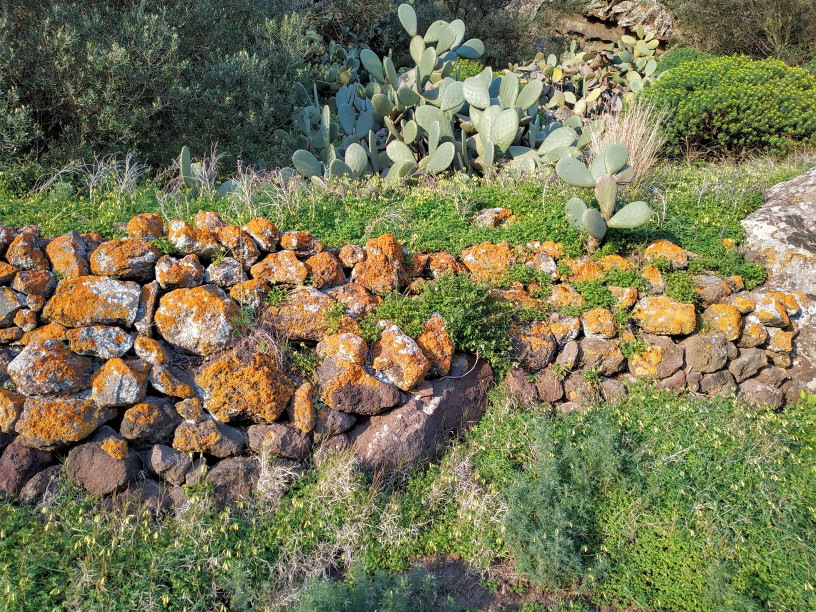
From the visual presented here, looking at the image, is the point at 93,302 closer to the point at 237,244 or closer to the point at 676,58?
the point at 237,244

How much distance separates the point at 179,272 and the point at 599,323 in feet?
10.4

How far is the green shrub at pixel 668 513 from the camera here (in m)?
3.35

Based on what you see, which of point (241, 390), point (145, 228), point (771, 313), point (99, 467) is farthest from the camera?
point (771, 313)

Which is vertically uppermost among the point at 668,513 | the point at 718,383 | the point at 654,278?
the point at 654,278

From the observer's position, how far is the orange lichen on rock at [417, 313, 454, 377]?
4.39m

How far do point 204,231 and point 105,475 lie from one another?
5.84 ft

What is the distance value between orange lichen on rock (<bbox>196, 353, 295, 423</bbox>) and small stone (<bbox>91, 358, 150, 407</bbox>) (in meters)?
0.38

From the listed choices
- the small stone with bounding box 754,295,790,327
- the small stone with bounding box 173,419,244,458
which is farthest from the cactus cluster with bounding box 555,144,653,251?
the small stone with bounding box 173,419,244,458

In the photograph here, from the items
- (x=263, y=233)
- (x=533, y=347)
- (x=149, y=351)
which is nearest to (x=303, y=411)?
(x=149, y=351)

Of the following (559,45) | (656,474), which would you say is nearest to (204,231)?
(656,474)

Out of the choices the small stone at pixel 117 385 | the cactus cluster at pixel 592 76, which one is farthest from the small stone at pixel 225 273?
the cactus cluster at pixel 592 76

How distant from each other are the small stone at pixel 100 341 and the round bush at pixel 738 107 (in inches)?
283

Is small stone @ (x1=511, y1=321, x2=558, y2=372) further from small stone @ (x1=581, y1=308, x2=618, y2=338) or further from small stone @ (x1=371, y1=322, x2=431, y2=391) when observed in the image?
small stone @ (x1=371, y1=322, x2=431, y2=391)

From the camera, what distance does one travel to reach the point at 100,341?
3.87 meters
